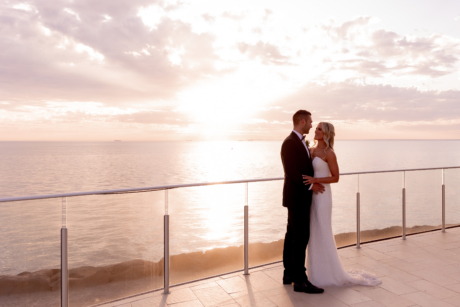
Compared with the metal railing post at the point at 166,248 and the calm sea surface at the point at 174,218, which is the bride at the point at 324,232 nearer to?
the calm sea surface at the point at 174,218

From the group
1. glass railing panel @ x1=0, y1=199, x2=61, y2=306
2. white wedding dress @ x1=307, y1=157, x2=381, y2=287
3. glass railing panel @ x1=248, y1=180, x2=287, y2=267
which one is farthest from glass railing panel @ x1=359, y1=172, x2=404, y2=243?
glass railing panel @ x1=0, y1=199, x2=61, y2=306

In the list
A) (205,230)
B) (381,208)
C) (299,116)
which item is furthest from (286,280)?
(381,208)

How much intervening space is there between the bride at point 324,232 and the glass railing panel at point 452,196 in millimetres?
3323

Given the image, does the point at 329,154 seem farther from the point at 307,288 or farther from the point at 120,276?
the point at 120,276

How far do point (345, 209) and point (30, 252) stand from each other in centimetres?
405

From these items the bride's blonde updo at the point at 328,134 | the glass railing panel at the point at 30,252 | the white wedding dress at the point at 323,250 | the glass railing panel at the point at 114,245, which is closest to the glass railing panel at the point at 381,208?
the white wedding dress at the point at 323,250

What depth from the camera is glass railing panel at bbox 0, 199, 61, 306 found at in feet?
7.45

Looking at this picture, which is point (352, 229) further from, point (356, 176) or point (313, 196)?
point (313, 196)

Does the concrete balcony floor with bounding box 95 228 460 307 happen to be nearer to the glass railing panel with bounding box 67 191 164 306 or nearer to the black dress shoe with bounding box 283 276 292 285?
the black dress shoe with bounding box 283 276 292 285

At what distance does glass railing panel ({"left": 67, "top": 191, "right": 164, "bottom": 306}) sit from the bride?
1522mm

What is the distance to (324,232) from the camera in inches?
122

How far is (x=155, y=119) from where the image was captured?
281ft

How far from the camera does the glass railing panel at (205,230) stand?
310cm

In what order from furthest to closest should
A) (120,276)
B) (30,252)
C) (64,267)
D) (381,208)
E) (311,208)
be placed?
(381,208) < (311,208) < (120,276) < (64,267) < (30,252)
